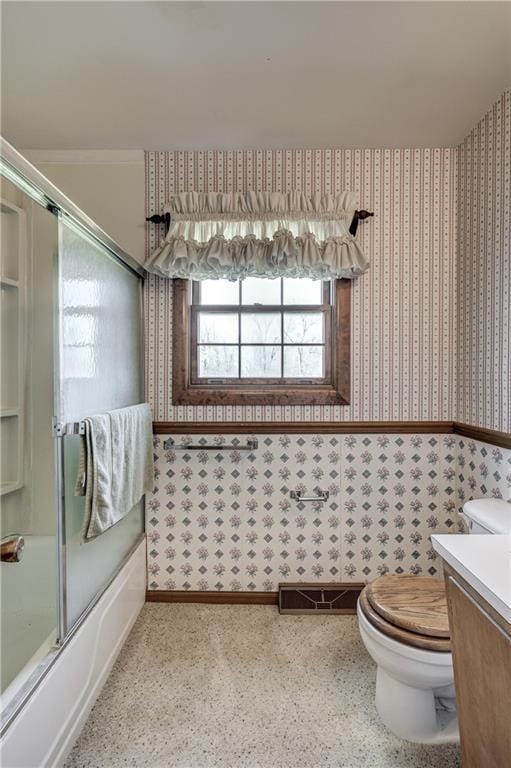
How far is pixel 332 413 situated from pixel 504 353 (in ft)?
2.65

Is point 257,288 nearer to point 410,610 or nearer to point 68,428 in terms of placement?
point 68,428

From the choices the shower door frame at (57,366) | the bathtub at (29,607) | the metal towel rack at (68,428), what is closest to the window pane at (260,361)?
the shower door frame at (57,366)

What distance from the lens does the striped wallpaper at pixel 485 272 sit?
62.3 inches

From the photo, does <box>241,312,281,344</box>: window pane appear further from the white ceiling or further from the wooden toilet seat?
the wooden toilet seat

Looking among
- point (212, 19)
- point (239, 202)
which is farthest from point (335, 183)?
point (212, 19)

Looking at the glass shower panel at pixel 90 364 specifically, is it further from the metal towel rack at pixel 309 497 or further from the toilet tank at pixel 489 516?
the toilet tank at pixel 489 516

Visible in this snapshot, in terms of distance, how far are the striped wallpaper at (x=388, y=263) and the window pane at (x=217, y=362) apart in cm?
20

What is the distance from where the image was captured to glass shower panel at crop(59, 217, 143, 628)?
1.25 meters

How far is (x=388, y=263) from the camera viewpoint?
195cm

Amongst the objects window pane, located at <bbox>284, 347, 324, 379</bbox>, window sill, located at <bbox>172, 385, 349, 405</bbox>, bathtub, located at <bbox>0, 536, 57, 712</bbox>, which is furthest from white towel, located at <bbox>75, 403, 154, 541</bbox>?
window pane, located at <bbox>284, 347, 324, 379</bbox>

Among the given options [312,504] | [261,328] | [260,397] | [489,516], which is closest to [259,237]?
[261,328]

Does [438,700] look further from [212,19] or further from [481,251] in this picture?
[212,19]

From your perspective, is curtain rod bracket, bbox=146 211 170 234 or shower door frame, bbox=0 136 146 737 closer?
shower door frame, bbox=0 136 146 737

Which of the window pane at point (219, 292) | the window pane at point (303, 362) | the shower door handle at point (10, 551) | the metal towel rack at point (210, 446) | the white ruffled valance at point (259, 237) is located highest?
the white ruffled valance at point (259, 237)
